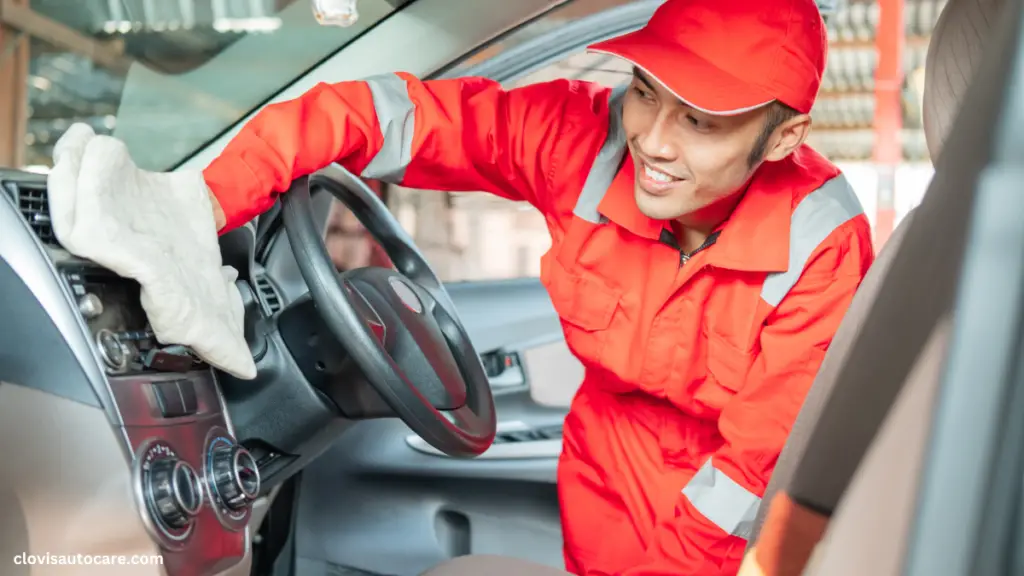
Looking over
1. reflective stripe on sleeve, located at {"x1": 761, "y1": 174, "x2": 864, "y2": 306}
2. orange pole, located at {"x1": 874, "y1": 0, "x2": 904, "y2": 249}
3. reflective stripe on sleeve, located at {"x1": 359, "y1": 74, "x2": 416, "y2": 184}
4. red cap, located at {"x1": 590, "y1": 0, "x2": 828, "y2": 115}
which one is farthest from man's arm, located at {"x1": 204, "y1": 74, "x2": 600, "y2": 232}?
orange pole, located at {"x1": 874, "y1": 0, "x2": 904, "y2": 249}

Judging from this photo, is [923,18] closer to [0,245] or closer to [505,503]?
[505,503]

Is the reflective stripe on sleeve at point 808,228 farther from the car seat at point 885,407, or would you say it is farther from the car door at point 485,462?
the car seat at point 885,407

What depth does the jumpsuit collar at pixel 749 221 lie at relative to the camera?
1.35 meters

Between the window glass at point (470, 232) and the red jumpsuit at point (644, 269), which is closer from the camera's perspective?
the red jumpsuit at point (644, 269)

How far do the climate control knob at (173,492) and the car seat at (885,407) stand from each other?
2.14 ft

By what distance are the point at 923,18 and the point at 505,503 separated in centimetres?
449

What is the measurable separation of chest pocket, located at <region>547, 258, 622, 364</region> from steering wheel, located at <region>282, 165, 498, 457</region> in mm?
156

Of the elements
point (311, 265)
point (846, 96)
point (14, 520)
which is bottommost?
point (846, 96)

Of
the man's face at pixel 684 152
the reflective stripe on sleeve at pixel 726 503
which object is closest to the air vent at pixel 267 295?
the man's face at pixel 684 152

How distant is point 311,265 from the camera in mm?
1208

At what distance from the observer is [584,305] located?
57.9 inches

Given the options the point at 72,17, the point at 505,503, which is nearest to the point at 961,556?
the point at 505,503
